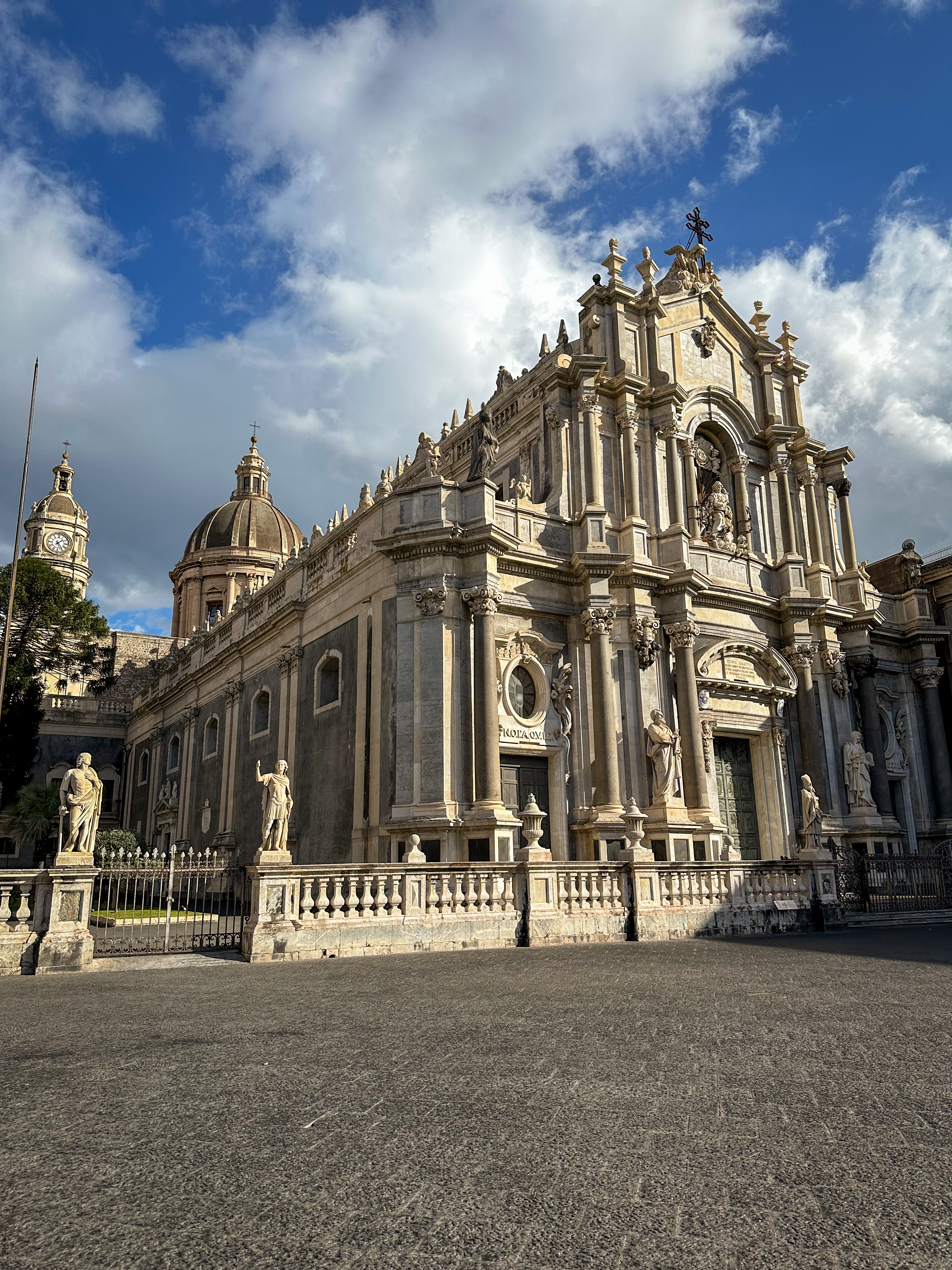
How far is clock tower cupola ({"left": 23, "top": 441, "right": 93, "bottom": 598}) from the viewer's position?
63656 millimetres

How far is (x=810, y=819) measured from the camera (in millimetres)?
20312

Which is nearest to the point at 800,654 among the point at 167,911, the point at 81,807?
the point at 167,911

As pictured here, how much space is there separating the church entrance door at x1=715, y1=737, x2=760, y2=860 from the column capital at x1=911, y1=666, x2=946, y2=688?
7926 millimetres

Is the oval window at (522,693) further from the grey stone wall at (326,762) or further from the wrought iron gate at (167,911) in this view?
the wrought iron gate at (167,911)

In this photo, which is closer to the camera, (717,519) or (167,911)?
(167,911)

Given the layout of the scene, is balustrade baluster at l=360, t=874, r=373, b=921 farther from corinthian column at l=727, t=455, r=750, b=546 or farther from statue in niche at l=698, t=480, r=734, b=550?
corinthian column at l=727, t=455, r=750, b=546

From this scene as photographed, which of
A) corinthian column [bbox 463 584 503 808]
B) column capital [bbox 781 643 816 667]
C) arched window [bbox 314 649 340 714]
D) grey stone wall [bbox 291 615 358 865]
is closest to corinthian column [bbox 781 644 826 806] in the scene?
column capital [bbox 781 643 816 667]

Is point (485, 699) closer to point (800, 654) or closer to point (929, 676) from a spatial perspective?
point (800, 654)

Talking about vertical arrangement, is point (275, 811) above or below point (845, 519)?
below

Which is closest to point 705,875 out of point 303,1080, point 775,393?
point 303,1080

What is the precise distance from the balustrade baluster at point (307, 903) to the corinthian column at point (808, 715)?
56.0 ft

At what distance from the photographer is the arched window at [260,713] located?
31172 millimetres

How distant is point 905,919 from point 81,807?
17.0 m

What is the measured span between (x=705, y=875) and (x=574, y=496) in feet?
37.4
